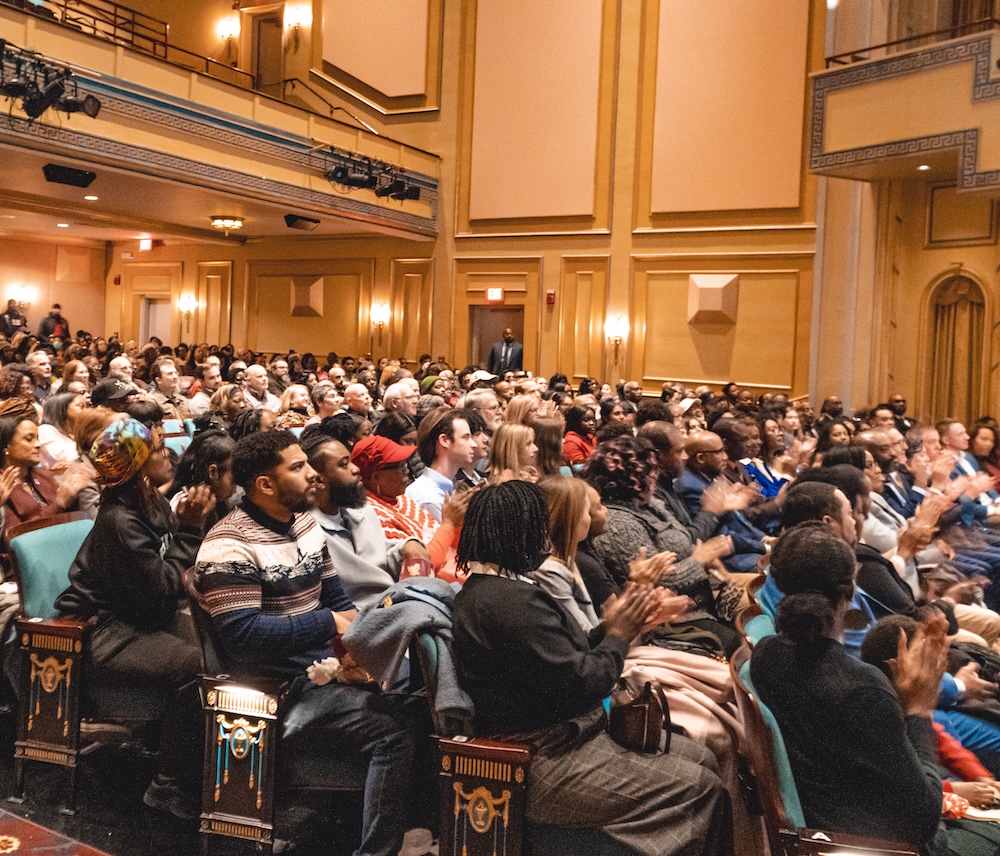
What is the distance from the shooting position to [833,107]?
935 centimetres

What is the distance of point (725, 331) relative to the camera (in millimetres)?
12227

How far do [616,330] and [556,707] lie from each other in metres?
11.1

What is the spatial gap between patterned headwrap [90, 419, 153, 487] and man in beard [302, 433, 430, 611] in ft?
1.66

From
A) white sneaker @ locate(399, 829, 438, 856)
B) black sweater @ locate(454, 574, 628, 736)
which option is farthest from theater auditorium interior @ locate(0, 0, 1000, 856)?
black sweater @ locate(454, 574, 628, 736)

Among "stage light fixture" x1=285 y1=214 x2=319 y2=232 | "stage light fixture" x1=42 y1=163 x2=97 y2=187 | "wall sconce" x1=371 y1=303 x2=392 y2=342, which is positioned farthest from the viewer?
"wall sconce" x1=371 y1=303 x2=392 y2=342

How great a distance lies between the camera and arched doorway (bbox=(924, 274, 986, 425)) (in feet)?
32.5

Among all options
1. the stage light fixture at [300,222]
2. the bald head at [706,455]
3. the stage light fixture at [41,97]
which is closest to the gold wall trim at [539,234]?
the stage light fixture at [300,222]

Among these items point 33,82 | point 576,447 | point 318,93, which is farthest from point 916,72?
point 318,93

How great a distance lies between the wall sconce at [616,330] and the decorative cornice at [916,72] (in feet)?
12.4

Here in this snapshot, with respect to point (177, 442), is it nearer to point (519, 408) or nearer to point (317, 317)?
point (519, 408)

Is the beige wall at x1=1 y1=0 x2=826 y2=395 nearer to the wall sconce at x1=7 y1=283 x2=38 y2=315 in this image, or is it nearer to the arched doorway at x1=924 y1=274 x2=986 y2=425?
the arched doorway at x1=924 y1=274 x2=986 y2=425

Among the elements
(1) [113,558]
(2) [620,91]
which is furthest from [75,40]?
(1) [113,558]

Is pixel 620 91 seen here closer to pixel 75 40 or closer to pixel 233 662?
pixel 75 40

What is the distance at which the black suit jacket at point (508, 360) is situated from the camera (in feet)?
43.5
